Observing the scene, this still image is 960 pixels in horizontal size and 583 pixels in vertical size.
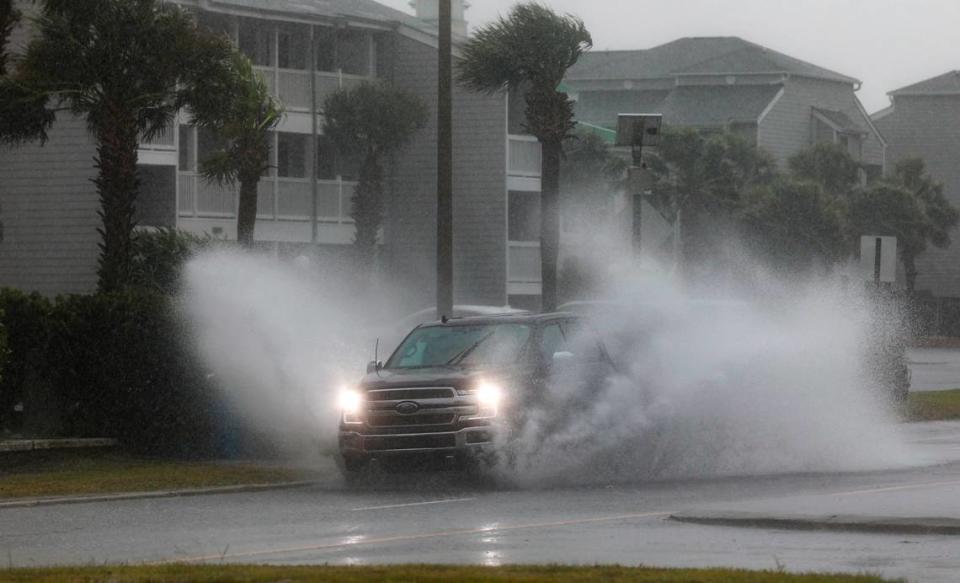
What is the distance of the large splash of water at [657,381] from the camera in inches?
824

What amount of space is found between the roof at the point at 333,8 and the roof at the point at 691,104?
94.1 ft

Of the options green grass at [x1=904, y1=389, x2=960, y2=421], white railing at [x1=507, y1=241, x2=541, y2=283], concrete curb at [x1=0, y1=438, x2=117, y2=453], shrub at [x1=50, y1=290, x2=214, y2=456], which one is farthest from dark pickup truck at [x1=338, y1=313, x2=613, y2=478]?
white railing at [x1=507, y1=241, x2=541, y2=283]

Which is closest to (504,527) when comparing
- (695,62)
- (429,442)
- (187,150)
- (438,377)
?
(429,442)

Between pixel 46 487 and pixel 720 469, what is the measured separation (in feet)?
24.6

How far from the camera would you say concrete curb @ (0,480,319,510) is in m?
18.8

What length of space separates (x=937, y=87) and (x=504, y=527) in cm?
8132

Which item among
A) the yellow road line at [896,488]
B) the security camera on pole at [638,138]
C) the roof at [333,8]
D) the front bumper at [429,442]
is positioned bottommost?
the yellow road line at [896,488]

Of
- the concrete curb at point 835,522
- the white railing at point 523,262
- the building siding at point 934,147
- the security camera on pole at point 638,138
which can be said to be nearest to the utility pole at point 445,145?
the security camera on pole at point 638,138

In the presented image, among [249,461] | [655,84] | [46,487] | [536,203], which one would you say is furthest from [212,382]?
[655,84]

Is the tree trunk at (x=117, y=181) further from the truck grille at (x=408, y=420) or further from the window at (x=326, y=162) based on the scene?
the window at (x=326, y=162)

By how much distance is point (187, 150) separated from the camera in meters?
48.1

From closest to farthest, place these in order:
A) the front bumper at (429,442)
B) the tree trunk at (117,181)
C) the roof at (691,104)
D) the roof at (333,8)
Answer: the front bumper at (429,442) < the tree trunk at (117,181) < the roof at (333,8) < the roof at (691,104)

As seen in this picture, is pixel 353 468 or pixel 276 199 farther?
pixel 276 199

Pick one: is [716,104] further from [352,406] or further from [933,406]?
[352,406]
